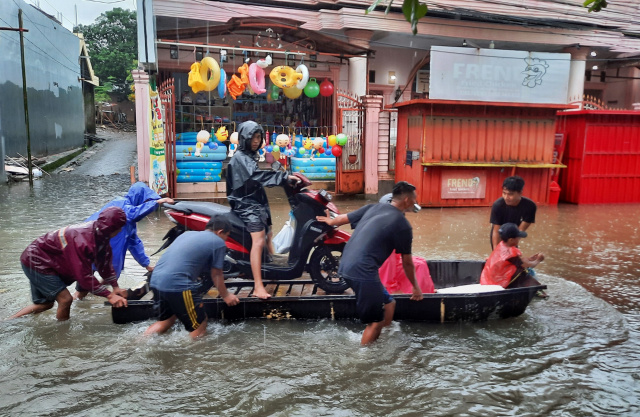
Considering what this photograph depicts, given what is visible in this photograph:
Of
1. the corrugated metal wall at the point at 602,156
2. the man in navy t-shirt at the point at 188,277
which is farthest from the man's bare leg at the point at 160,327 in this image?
the corrugated metal wall at the point at 602,156

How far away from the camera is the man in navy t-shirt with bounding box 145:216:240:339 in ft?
14.4

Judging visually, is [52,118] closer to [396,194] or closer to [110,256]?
[110,256]

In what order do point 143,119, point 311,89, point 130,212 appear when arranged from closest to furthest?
point 130,212, point 143,119, point 311,89

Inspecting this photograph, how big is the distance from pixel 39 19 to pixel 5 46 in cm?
416

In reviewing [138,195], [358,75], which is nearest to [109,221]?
[138,195]

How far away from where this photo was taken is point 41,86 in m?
19.6

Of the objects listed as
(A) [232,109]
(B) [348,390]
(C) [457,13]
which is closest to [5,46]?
(A) [232,109]

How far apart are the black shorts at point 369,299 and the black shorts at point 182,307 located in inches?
54.5

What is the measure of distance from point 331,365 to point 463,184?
9.09m

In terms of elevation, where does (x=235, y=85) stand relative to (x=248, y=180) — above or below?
above

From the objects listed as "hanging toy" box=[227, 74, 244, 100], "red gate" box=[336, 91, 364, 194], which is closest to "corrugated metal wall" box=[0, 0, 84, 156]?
"hanging toy" box=[227, 74, 244, 100]

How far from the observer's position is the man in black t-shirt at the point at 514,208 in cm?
579

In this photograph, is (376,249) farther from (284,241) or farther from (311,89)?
(311,89)

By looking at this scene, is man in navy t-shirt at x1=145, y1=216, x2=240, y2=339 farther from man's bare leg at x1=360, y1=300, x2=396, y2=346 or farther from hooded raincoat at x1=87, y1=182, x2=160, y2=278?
man's bare leg at x1=360, y1=300, x2=396, y2=346
